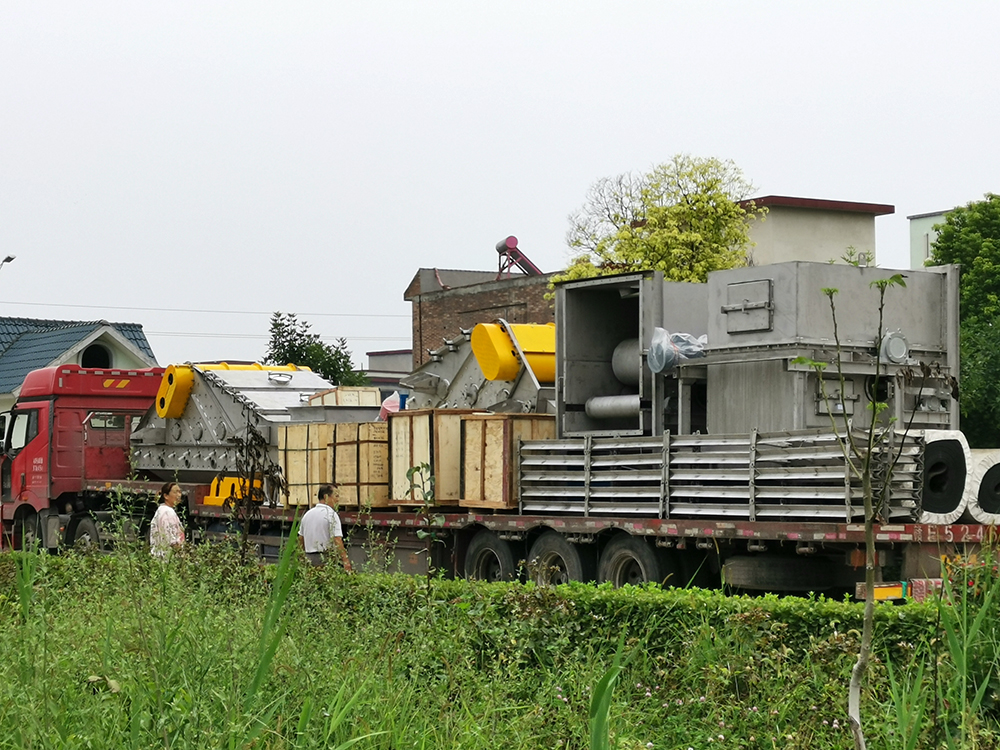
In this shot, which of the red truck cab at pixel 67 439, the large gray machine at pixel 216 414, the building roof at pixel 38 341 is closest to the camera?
the large gray machine at pixel 216 414

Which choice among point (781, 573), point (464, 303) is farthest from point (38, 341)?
point (781, 573)

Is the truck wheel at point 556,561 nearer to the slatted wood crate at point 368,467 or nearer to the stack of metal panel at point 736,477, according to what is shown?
the stack of metal panel at point 736,477

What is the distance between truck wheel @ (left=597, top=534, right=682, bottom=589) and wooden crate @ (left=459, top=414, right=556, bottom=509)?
4.87 ft

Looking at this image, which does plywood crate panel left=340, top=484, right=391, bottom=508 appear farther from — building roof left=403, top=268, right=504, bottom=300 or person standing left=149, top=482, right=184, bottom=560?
building roof left=403, top=268, right=504, bottom=300

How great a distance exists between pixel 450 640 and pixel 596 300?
296 inches

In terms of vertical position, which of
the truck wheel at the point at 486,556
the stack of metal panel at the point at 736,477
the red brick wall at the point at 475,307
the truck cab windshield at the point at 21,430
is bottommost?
the truck wheel at the point at 486,556

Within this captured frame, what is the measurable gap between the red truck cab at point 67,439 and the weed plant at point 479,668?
14.5 meters

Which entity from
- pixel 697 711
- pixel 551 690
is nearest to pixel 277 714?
pixel 551 690

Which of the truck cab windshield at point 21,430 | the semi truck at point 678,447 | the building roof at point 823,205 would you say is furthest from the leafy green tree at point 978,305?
the semi truck at point 678,447

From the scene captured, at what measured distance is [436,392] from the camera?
699 inches

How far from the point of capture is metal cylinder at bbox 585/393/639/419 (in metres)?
14.2

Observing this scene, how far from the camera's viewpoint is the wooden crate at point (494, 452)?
14.5m

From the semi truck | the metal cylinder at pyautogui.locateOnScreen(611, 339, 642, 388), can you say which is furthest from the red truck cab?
the metal cylinder at pyautogui.locateOnScreen(611, 339, 642, 388)

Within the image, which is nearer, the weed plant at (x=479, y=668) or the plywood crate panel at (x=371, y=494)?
the weed plant at (x=479, y=668)
